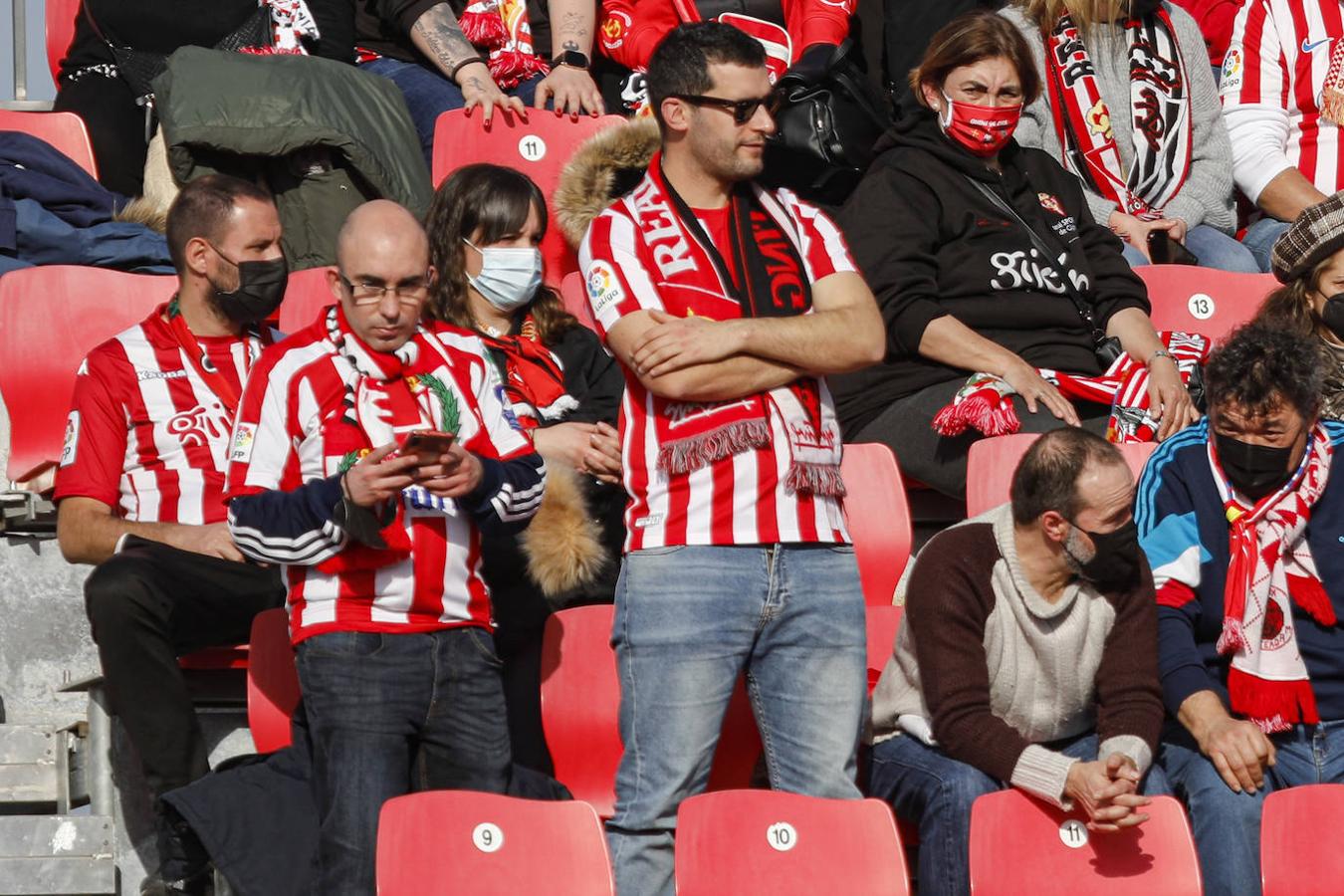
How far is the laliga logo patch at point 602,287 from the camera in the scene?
11.0ft

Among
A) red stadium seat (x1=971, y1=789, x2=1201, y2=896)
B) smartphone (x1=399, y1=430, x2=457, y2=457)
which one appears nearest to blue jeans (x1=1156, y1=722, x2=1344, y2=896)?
red stadium seat (x1=971, y1=789, x2=1201, y2=896)

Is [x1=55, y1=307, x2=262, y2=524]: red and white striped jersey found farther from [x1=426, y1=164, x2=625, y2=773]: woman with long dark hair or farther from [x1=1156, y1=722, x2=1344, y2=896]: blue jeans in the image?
[x1=1156, y1=722, x2=1344, y2=896]: blue jeans

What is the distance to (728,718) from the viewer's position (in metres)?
3.67

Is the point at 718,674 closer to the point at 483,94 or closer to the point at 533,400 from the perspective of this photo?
the point at 533,400

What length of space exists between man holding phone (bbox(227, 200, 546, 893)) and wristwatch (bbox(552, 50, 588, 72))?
2211mm

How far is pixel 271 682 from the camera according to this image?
11.9 ft

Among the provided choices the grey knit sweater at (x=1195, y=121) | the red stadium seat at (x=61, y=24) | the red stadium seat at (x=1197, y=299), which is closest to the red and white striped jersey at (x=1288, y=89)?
the grey knit sweater at (x=1195, y=121)

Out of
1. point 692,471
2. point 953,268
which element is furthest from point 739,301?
point 953,268

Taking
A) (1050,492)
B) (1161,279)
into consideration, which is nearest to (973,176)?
(1161,279)

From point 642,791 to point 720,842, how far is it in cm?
16

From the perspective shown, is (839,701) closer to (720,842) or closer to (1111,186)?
(720,842)

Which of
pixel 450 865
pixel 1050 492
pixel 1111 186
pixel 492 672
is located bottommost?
pixel 450 865

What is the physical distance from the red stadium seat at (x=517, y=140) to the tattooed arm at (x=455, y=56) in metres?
0.06

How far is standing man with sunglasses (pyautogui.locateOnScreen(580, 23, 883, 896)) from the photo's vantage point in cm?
312
